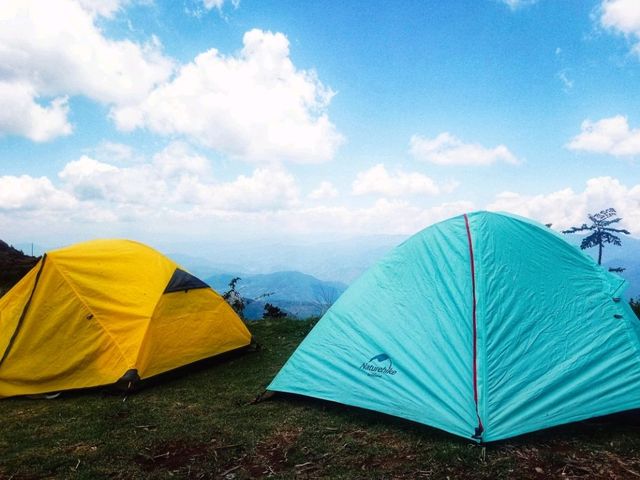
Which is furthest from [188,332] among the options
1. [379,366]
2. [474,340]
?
[474,340]

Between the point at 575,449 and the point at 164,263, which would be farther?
the point at 164,263

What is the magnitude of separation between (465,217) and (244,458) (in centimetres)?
431

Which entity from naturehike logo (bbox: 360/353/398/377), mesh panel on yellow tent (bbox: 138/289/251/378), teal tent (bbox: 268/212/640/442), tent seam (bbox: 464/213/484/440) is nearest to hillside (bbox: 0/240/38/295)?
mesh panel on yellow tent (bbox: 138/289/251/378)

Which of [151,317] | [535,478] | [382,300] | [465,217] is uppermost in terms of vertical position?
[465,217]

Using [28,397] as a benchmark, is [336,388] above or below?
above

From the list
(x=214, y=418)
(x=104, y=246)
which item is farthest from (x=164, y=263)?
(x=214, y=418)

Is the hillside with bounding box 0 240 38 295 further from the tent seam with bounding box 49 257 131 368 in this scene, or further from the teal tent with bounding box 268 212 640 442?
the teal tent with bounding box 268 212 640 442

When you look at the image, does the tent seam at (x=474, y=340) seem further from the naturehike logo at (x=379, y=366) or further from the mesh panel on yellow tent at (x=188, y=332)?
the mesh panel on yellow tent at (x=188, y=332)

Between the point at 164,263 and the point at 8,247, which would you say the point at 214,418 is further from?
the point at 8,247

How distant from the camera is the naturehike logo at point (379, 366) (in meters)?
5.24


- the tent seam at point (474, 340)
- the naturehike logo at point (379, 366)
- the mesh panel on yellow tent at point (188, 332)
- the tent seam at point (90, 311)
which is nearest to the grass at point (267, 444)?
the tent seam at point (474, 340)

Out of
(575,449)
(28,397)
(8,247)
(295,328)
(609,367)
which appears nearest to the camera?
(575,449)

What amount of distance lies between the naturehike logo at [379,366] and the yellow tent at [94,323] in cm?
362

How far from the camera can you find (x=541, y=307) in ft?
16.8
